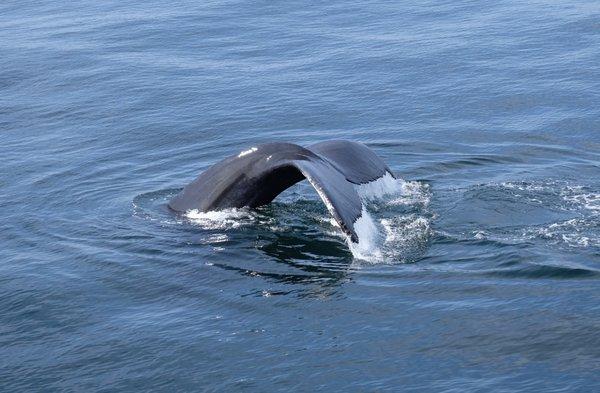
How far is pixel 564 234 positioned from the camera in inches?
456

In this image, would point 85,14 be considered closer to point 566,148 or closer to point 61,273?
point 566,148

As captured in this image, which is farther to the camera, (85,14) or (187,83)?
(85,14)

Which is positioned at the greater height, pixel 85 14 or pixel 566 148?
pixel 85 14

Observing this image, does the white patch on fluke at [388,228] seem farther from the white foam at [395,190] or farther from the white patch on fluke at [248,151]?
the white patch on fluke at [248,151]

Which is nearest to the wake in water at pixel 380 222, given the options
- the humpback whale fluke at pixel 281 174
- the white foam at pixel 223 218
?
the white foam at pixel 223 218

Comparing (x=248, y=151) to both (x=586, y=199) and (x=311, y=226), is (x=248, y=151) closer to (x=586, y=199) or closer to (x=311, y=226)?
(x=311, y=226)

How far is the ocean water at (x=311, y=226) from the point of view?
952 cm

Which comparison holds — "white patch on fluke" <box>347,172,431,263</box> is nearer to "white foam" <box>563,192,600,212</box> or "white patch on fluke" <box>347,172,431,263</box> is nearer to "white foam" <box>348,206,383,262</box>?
"white foam" <box>348,206,383,262</box>

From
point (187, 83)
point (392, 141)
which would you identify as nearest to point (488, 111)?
point (392, 141)

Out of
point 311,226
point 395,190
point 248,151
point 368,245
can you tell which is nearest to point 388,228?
point 368,245

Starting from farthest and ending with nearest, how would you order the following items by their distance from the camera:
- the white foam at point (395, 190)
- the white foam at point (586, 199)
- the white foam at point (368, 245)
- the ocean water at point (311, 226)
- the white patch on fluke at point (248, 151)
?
the white foam at point (586, 199) < the white foam at point (395, 190) < the white patch on fluke at point (248, 151) < the white foam at point (368, 245) < the ocean water at point (311, 226)

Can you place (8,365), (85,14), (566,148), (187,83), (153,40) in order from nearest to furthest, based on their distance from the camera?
1. (8,365)
2. (566,148)
3. (187,83)
4. (153,40)
5. (85,14)

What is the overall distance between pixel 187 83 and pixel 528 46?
6826mm

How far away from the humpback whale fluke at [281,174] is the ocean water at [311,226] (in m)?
0.26
